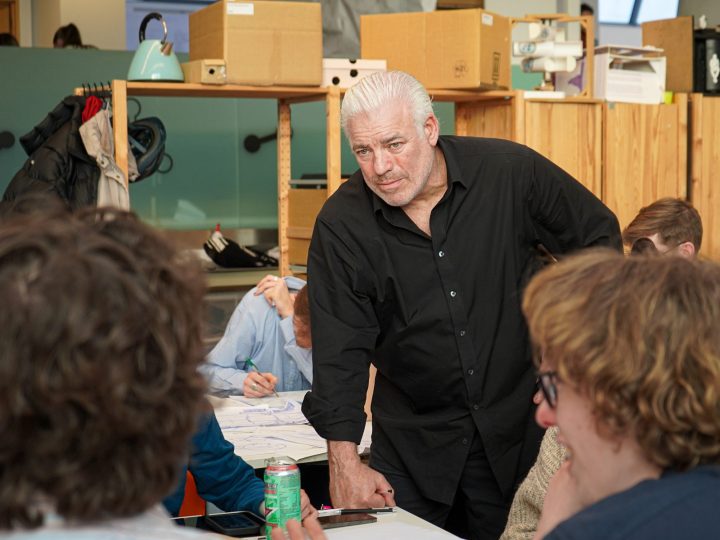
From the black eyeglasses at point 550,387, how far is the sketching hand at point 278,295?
8.66 feet

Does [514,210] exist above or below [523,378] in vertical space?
above

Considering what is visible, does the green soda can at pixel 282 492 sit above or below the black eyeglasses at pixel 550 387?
below

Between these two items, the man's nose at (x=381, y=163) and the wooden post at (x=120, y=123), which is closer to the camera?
the man's nose at (x=381, y=163)

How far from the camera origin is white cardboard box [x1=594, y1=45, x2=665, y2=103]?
500cm

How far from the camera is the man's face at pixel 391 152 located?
2.45m

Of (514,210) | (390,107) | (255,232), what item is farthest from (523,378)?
(255,232)

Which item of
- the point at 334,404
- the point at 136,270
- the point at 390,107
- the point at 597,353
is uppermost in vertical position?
the point at 390,107

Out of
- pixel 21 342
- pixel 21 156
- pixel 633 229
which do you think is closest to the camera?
pixel 21 342

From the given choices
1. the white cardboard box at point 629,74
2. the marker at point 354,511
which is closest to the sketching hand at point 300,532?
the marker at point 354,511

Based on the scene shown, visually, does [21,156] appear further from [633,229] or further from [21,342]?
[21,342]

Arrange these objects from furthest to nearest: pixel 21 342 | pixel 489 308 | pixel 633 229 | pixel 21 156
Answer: pixel 21 156 < pixel 633 229 < pixel 489 308 < pixel 21 342

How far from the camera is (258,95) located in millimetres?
4207

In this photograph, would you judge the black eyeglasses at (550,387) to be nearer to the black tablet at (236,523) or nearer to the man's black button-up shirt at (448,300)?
the black tablet at (236,523)

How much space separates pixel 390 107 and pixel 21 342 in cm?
175
